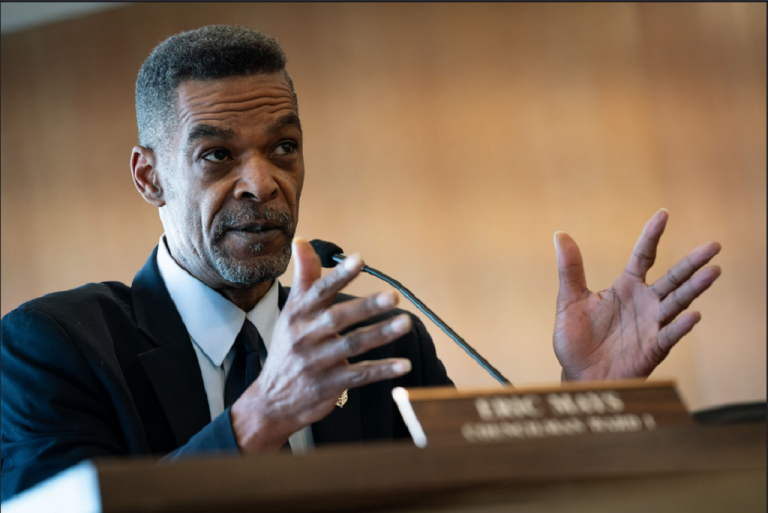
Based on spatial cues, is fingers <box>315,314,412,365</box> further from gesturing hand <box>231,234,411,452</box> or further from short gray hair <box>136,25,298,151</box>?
short gray hair <box>136,25,298,151</box>

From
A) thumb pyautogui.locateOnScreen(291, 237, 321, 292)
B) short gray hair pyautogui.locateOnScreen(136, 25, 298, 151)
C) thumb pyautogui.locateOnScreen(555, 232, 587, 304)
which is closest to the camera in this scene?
thumb pyautogui.locateOnScreen(291, 237, 321, 292)

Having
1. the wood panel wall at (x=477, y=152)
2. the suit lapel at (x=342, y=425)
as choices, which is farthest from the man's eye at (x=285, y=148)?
Answer: the wood panel wall at (x=477, y=152)

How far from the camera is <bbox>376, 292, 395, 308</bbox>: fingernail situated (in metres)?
0.83

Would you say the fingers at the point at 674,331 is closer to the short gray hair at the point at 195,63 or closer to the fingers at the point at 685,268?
the fingers at the point at 685,268

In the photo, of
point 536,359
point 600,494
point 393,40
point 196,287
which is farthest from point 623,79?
point 600,494

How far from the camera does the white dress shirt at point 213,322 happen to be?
1.50m

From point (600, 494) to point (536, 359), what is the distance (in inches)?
144

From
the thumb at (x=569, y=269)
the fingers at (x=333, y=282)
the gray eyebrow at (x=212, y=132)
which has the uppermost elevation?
the gray eyebrow at (x=212, y=132)

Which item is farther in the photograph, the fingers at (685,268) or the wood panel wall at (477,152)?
the wood panel wall at (477,152)

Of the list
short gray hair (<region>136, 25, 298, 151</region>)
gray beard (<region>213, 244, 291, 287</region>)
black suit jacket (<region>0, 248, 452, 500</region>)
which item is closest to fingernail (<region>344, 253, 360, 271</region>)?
black suit jacket (<region>0, 248, 452, 500</region>)

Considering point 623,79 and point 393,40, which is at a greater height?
point 393,40

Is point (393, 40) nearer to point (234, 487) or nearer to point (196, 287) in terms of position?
point (196, 287)

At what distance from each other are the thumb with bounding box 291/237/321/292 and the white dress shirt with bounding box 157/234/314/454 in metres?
0.59

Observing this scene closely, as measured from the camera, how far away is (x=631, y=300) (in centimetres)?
139
